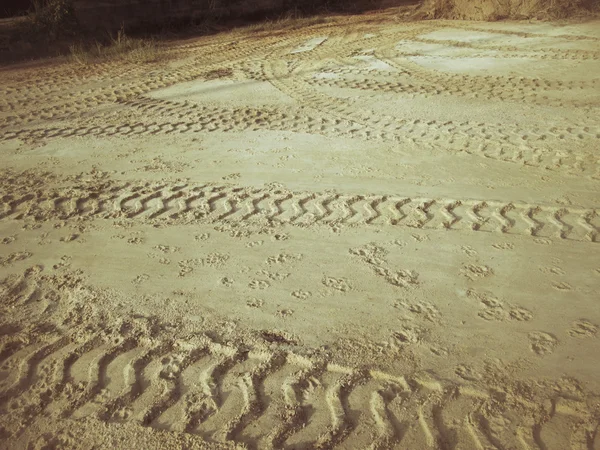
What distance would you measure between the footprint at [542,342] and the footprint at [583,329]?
149 millimetres

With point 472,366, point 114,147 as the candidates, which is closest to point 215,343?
point 472,366

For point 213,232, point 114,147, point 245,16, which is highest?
point 245,16

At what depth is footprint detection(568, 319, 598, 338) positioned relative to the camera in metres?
2.66

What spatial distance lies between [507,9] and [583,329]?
12.5m

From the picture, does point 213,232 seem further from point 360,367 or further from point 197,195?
point 360,367

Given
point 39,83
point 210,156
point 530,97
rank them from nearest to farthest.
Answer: point 210,156, point 530,97, point 39,83

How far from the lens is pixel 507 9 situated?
12234mm

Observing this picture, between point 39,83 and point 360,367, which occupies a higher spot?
point 39,83

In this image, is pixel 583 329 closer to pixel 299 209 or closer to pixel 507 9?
pixel 299 209

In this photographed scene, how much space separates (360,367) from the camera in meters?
2.51

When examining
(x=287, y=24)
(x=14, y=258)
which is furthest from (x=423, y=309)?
(x=287, y=24)

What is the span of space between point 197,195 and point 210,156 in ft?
3.38

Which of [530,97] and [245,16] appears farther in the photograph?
[245,16]

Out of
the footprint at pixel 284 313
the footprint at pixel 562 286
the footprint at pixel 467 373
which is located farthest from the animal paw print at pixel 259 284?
the footprint at pixel 562 286
